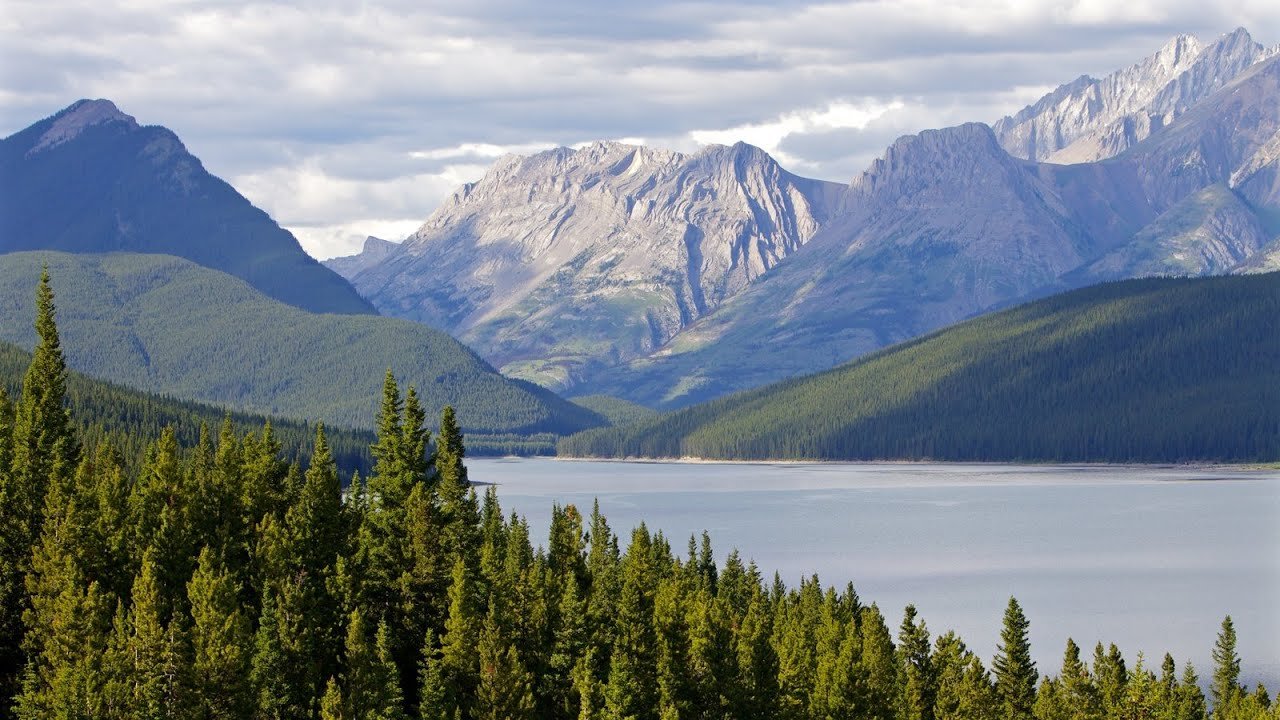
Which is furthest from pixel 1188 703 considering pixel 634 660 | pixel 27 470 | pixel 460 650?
pixel 27 470

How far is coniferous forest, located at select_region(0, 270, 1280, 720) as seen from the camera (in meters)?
86.6

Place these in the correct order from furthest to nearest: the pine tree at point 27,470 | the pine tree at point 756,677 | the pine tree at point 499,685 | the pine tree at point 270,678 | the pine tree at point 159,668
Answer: the pine tree at point 27,470
the pine tree at point 756,677
the pine tree at point 499,685
the pine tree at point 270,678
the pine tree at point 159,668

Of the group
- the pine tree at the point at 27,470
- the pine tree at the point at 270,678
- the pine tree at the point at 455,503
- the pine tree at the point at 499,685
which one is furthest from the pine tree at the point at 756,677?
the pine tree at the point at 27,470

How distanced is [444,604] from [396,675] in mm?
10313

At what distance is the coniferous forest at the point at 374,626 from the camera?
86.6 m

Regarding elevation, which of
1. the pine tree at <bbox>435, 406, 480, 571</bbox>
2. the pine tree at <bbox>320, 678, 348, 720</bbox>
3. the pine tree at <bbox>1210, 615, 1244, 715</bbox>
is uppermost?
the pine tree at <bbox>435, 406, 480, 571</bbox>

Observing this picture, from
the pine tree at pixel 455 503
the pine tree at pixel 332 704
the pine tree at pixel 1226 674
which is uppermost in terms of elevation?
the pine tree at pixel 455 503

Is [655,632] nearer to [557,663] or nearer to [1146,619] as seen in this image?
[557,663]

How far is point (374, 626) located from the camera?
327 ft

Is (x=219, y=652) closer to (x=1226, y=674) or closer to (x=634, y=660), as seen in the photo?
(x=634, y=660)

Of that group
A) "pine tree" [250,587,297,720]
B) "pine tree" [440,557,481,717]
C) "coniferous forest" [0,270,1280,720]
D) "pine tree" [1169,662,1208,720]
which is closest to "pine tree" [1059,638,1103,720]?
"coniferous forest" [0,270,1280,720]

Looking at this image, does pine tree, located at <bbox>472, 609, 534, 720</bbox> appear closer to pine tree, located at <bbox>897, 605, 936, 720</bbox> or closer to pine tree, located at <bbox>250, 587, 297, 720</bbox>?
pine tree, located at <bbox>250, 587, 297, 720</bbox>

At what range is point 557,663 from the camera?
328 feet

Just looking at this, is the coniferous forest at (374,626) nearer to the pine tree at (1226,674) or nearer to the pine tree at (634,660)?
the pine tree at (634,660)
